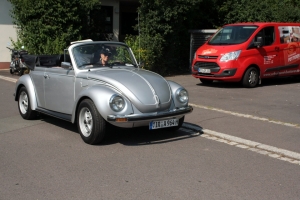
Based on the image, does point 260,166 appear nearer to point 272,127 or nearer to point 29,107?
point 272,127

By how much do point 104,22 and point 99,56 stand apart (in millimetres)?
13902

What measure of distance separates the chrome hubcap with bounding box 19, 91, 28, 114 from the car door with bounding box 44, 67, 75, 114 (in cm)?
93

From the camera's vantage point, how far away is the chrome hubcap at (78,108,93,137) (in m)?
7.30

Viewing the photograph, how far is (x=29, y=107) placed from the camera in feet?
29.6

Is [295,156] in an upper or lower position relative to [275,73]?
lower

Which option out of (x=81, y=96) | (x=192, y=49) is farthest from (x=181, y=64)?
(x=81, y=96)

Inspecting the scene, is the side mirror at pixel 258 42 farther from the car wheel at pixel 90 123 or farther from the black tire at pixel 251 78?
the car wheel at pixel 90 123

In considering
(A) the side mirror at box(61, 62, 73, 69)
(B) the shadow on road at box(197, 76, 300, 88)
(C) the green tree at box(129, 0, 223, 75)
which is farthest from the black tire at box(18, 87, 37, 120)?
(C) the green tree at box(129, 0, 223, 75)

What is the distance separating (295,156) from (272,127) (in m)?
1.96

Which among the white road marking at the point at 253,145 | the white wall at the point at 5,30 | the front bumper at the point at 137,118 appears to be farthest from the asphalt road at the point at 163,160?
the white wall at the point at 5,30

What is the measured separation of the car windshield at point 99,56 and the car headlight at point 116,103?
134 centimetres

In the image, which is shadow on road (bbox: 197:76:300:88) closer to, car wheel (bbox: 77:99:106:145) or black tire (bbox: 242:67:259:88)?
black tire (bbox: 242:67:259:88)

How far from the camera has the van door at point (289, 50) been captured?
15.0 meters

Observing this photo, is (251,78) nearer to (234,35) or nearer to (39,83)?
(234,35)
